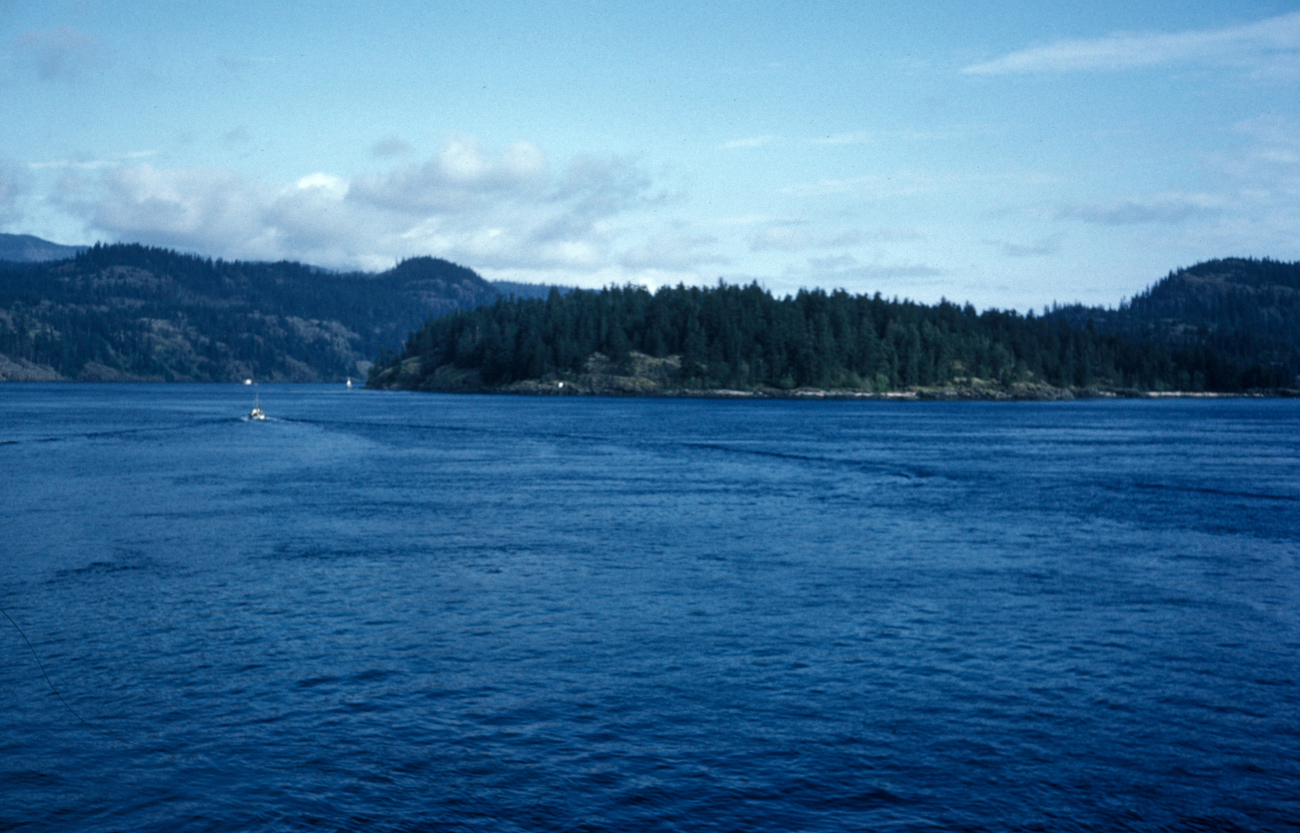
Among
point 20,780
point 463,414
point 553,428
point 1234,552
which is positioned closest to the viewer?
point 20,780

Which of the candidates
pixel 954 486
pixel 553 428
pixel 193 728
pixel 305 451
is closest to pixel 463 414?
pixel 553 428

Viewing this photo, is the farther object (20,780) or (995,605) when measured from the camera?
(995,605)

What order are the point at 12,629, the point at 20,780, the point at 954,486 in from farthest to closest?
the point at 954,486 → the point at 12,629 → the point at 20,780

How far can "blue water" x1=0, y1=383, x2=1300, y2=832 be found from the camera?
15.7 meters

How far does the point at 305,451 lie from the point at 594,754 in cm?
7513

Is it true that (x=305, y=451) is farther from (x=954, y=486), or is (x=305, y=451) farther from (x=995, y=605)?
(x=995, y=605)

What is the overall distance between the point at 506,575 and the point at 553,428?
87.6m

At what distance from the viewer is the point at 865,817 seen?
15.0 metres

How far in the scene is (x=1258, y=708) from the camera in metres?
20.0

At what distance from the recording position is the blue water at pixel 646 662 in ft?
51.6

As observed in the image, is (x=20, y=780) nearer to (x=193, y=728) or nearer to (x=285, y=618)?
(x=193, y=728)

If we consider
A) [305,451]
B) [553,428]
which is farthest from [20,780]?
[553,428]

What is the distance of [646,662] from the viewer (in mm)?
22797

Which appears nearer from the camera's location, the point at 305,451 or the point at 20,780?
the point at 20,780
